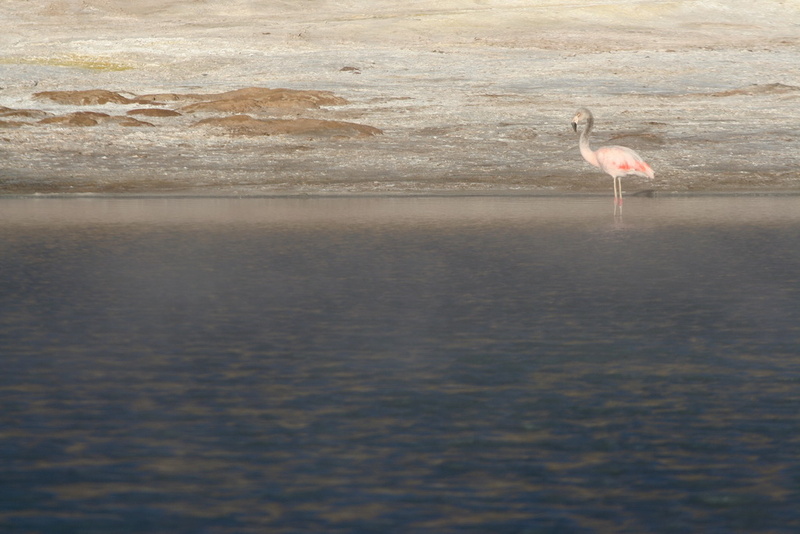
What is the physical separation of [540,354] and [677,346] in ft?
2.55

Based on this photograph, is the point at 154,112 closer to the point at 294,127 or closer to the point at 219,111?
the point at 219,111

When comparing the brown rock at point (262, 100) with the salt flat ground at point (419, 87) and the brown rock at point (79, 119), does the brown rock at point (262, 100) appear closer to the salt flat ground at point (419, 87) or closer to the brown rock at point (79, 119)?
the salt flat ground at point (419, 87)

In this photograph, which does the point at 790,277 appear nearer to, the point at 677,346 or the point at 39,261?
the point at 677,346

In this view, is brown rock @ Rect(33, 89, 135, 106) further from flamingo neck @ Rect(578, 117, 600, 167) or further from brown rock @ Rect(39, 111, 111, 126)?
flamingo neck @ Rect(578, 117, 600, 167)

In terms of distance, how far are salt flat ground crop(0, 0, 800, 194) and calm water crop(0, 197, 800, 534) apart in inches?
311

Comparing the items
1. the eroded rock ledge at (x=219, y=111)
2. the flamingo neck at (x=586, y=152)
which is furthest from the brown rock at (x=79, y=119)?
the flamingo neck at (x=586, y=152)

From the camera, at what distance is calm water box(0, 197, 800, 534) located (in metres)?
4.41

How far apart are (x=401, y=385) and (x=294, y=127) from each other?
20865 mm

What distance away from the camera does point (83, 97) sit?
111ft

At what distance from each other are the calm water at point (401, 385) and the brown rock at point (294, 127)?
547 inches

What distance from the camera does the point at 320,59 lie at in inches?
1893

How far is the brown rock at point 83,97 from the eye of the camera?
33469 mm

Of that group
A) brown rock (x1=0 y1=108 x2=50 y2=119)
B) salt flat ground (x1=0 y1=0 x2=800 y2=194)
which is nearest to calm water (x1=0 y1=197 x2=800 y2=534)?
salt flat ground (x1=0 y1=0 x2=800 y2=194)

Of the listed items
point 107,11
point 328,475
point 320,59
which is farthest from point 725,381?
point 107,11
